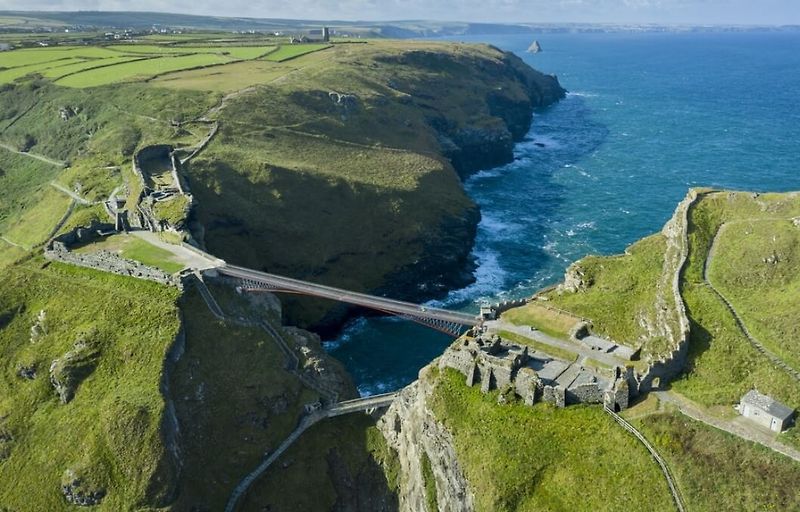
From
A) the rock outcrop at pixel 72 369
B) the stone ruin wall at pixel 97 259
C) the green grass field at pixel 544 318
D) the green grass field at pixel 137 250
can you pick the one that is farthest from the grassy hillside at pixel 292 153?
the green grass field at pixel 544 318

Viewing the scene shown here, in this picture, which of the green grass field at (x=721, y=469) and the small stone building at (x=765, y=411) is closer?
the green grass field at (x=721, y=469)

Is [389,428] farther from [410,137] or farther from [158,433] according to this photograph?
[410,137]

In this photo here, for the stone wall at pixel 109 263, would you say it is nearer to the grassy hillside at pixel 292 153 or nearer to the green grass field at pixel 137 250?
the green grass field at pixel 137 250

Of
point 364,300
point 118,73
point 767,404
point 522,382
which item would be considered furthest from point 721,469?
point 118,73

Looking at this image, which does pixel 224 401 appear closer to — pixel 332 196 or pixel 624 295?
pixel 624 295

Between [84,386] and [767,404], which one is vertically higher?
[767,404]

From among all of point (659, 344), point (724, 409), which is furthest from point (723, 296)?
point (724, 409)

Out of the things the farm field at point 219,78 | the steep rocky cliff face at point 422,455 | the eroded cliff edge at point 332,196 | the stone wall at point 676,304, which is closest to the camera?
the stone wall at point 676,304
